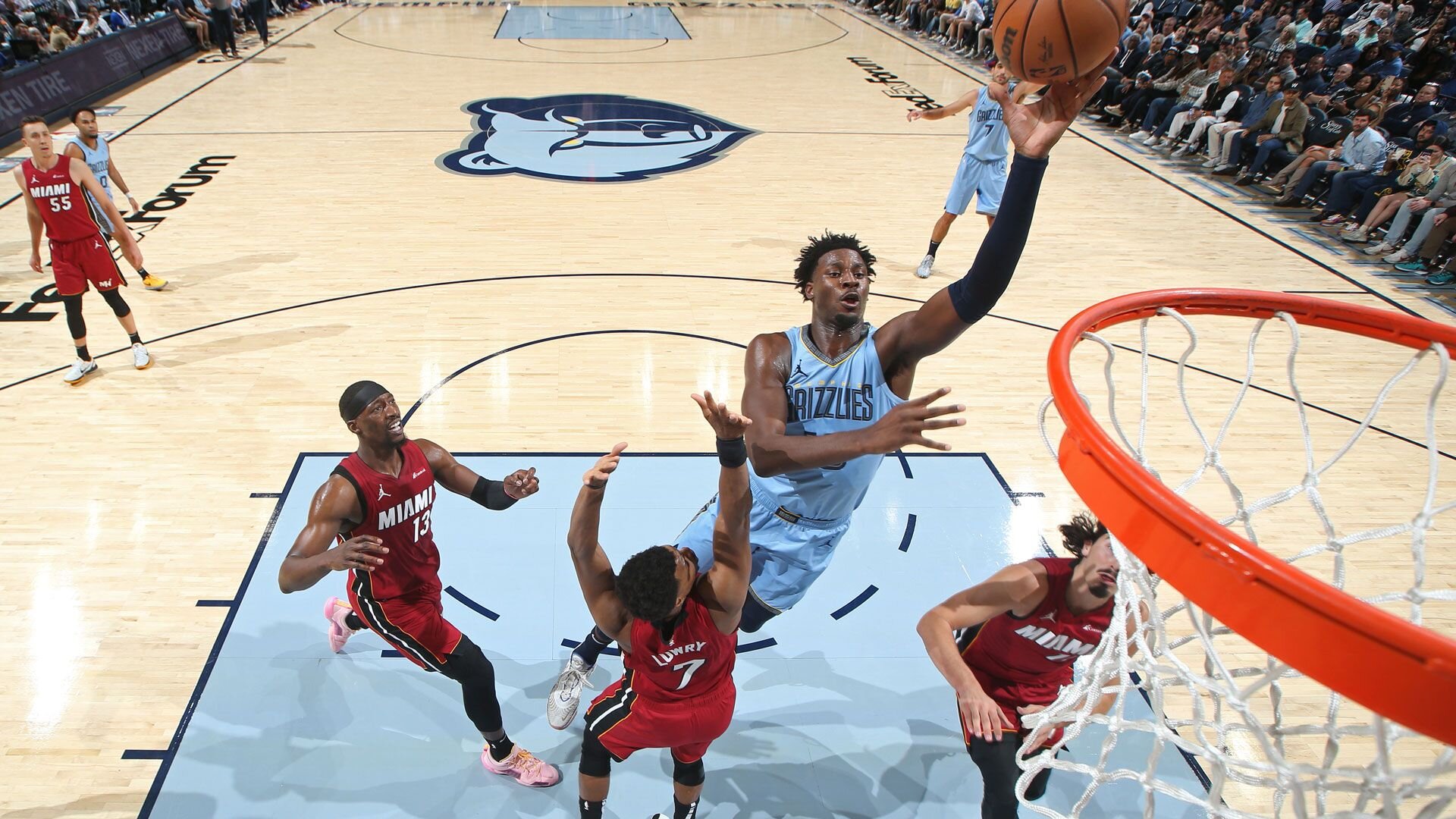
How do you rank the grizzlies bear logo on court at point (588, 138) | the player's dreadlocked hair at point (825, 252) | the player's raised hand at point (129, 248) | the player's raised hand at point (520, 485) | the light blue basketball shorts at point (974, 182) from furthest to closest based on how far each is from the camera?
the grizzlies bear logo on court at point (588, 138)
the light blue basketball shorts at point (974, 182)
the player's raised hand at point (129, 248)
the player's raised hand at point (520, 485)
the player's dreadlocked hair at point (825, 252)

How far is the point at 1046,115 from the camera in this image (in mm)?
2510

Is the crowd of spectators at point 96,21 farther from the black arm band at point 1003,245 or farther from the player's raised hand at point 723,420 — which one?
the black arm band at point 1003,245

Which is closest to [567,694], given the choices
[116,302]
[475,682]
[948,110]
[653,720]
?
[475,682]

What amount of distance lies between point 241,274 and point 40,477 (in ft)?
9.84

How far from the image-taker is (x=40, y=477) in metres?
5.04

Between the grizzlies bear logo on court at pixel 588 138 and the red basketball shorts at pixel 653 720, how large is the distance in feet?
27.0

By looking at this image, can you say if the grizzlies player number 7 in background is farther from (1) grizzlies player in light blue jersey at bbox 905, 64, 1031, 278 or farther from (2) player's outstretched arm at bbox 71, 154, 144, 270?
(1) grizzlies player in light blue jersey at bbox 905, 64, 1031, 278

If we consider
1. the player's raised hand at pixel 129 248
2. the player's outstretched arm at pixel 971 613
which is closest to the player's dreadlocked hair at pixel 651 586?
the player's outstretched arm at pixel 971 613

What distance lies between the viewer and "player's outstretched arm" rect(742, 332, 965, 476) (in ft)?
7.73

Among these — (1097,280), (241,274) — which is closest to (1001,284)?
(1097,280)

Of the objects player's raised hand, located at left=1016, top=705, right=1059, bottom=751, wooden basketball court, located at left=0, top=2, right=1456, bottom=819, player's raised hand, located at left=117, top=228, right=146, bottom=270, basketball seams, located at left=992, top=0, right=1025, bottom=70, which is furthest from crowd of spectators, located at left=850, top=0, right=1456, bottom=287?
player's raised hand, located at left=117, top=228, right=146, bottom=270

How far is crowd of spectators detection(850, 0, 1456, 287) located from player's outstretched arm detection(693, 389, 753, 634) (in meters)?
7.17

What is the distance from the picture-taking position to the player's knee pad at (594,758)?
2916 mm

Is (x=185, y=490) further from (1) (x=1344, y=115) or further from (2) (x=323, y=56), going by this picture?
(2) (x=323, y=56)
